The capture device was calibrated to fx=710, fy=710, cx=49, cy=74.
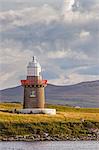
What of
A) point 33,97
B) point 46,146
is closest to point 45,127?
point 33,97

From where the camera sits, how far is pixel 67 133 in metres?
84.6

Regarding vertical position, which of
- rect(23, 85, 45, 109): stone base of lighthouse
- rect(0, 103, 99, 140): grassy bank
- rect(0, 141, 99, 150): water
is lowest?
rect(0, 141, 99, 150): water

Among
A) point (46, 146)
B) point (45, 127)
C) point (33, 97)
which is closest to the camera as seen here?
point (46, 146)

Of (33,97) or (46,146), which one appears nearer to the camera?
(46,146)

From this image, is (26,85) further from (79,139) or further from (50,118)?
(79,139)

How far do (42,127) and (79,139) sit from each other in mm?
5406

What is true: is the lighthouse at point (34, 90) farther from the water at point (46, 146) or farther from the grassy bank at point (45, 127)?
the water at point (46, 146)

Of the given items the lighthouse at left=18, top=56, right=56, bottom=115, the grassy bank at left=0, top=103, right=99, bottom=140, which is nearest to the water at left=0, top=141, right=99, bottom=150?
the grassy bank at left=0, top=103, right=99, bottom=140

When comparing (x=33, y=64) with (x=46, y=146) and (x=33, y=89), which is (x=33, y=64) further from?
(x=46, y=146)

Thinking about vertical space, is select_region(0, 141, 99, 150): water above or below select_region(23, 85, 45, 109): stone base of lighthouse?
below

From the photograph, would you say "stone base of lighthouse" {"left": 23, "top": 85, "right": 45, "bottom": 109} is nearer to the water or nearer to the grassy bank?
the grassy bank

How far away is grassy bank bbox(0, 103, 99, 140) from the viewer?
8238cm

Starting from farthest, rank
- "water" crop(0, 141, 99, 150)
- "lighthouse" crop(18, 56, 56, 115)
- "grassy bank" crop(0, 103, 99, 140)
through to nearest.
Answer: "lighthouse" crop(18, 56, 56, 115)
"grassy bank" crop(0, 103, 99, 140)
"water" crop(0, 141, 99, 150)

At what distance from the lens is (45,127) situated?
85.1m
